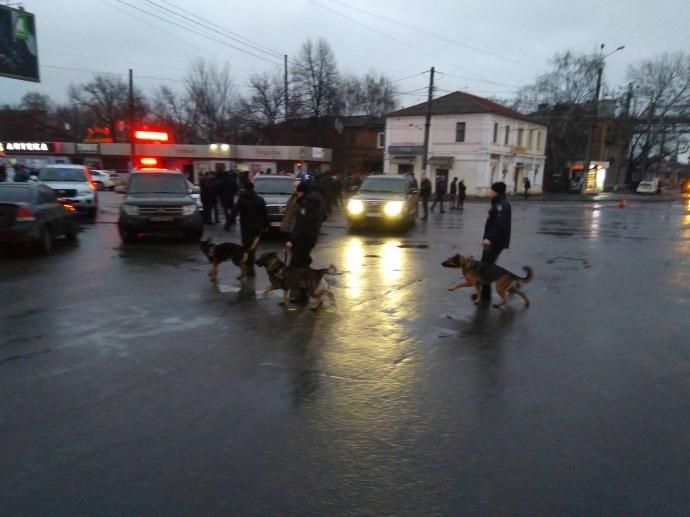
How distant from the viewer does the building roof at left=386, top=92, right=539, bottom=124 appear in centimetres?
4762

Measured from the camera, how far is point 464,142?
1902 inches

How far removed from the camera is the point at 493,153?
48.2 meters

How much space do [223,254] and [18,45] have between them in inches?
800

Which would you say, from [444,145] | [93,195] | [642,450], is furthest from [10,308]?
[444,145]

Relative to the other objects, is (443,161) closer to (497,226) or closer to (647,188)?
(647,188)

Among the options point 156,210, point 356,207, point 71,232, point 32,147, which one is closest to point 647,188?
point 356,207

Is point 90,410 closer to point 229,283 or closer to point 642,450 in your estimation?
point 642,450

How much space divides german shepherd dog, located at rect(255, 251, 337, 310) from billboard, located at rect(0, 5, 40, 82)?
70.1 feet

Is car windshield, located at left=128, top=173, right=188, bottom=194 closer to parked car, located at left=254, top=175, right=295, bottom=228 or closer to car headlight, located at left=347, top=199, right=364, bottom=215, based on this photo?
parked car, located at left=254, top=175, right=295, bottom=228

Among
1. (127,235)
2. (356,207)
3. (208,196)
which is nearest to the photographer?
(127,235)

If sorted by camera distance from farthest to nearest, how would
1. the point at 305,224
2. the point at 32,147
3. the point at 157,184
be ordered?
1. the point at 32,147
2. the point at 157,184
3. the point at 305,224

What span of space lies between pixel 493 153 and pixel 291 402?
47225 mm

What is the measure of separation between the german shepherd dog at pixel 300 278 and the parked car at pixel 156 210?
6.34 meters

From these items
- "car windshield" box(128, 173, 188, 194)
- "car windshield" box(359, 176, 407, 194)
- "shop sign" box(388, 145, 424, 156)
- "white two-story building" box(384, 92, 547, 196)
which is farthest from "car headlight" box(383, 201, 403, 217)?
"shop sign" box(388, 145, 424, 156)
